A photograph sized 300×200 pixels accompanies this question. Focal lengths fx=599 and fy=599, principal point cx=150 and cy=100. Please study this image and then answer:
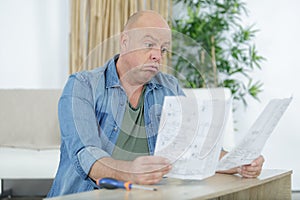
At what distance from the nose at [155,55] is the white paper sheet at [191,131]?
11 centimetres

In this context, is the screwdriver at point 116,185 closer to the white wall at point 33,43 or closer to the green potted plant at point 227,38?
the green potted plant at point 227,38

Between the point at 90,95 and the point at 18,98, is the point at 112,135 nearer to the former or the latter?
the point at 90,95

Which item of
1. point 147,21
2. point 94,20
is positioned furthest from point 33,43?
point 147,21

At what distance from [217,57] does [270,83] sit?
46 cm

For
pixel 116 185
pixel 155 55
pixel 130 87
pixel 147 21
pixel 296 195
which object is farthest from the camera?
pixel 296 195

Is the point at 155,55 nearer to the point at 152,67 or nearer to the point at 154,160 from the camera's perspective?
the point at 152,67

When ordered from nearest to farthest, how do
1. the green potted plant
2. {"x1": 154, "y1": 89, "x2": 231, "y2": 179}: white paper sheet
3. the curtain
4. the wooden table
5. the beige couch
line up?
the wooden table → {"x1": 154, "y1": 89, "x2": 231, "y2": 179}: white paper sheet → the beige couch → the green potted plant → the curtain

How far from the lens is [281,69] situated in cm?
424

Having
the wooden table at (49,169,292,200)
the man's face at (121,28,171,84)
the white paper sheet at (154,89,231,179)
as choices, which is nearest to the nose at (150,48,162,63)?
the man's face at (121,28,171,84)

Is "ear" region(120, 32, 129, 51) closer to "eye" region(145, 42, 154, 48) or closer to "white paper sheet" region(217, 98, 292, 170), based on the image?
"eye" region(145, 42, 154, 48)

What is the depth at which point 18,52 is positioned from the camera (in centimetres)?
423

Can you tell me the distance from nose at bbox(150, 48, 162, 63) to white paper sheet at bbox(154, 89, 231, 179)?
11cm

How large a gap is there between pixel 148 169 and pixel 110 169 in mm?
117

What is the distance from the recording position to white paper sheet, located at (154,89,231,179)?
4.88 feet
